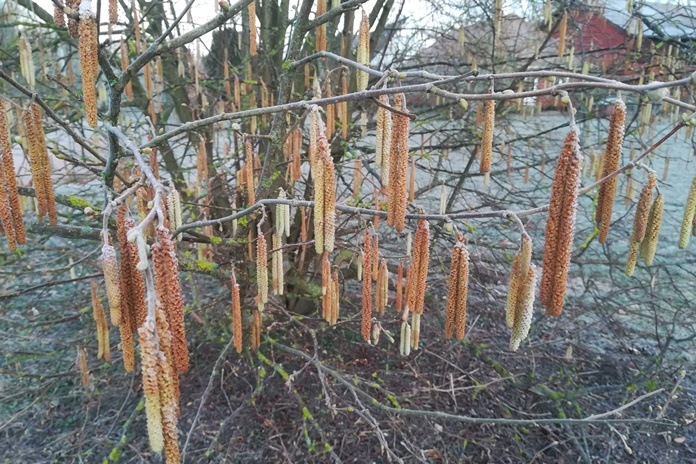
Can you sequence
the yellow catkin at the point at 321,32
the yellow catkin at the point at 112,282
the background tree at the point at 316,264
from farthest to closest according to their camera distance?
1. the yellow catkin at the point at 321,32
2. the background tree at the point at 316,264
3. the yellow catkin at the point at 112,282

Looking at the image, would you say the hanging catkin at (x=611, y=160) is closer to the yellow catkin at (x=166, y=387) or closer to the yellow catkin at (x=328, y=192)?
the yellow catkin at (x=328, y=192)

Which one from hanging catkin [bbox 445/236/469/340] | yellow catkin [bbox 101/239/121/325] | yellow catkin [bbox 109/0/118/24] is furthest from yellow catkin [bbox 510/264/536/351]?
yellow catkin [bbox 109/0/118/24]

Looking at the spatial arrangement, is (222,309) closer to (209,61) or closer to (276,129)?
(276,129)

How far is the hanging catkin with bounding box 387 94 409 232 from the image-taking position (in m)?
1.16

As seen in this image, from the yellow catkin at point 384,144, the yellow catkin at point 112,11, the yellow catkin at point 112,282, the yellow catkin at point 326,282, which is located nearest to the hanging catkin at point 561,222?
the yellow catkin at point 384,144

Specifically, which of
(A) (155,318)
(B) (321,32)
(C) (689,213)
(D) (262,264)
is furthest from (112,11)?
(C) (689,213)

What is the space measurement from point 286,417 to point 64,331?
2408 millimetres

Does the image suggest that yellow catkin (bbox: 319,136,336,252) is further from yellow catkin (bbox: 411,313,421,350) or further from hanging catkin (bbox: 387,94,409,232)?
yellow catkin (bbox: 411,313,421,350)

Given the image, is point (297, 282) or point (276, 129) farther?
point (297, 282)

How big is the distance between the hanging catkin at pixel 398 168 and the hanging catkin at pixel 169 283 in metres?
0.56

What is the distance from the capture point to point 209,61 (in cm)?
477

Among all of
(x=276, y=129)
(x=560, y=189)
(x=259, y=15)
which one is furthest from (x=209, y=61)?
(x=560, y=189)

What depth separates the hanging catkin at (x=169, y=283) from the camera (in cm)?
78

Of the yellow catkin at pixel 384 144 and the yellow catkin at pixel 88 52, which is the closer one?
the yellow catkin at pixel 88 52
